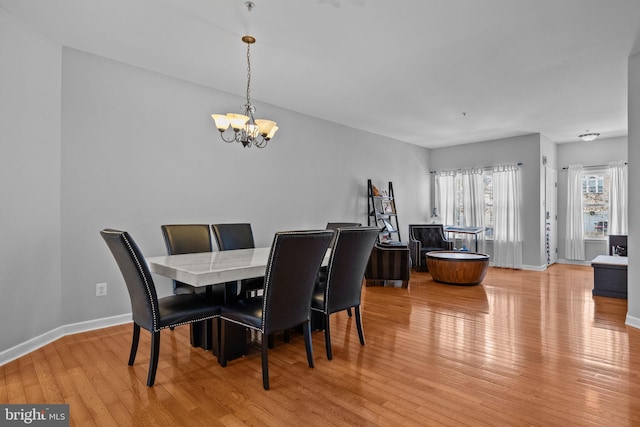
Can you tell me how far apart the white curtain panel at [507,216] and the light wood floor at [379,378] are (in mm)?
3358

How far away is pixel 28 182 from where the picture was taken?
285 centimetres

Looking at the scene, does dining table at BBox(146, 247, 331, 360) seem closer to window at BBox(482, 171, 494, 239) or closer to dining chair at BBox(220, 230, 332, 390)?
dining chair at BBox(220, 230, 332, 390)

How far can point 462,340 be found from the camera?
3.04 m

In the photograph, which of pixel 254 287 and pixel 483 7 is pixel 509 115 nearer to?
pixel 483 7

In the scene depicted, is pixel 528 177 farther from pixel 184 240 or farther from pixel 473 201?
pixel 184 240

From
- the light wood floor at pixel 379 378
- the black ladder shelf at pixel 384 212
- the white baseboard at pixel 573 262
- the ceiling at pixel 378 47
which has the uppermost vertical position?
the ceiling at pixel 378 47

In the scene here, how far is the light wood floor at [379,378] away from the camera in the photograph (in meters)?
1.91

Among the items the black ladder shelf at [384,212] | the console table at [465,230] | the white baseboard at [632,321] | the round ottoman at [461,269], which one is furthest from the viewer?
the console table at [465,230]

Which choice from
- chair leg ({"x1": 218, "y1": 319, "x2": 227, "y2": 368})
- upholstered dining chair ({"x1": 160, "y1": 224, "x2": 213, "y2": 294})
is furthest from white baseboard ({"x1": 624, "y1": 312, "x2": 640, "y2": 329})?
upholstered dining chair ({"x1": 160, "y1": 224, "x2": 213, "y2": 294})

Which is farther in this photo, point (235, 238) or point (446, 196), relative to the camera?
point (446, 196)

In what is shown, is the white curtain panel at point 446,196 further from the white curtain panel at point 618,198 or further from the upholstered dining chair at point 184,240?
the upholstered dining chair at point 184,240

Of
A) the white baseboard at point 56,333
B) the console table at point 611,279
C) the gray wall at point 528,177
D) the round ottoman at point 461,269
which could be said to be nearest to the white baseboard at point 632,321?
the console table at point 611,279

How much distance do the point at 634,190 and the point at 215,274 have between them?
390 centimetres

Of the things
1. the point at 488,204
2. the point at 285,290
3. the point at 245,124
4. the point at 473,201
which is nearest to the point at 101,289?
the point at 245,124
